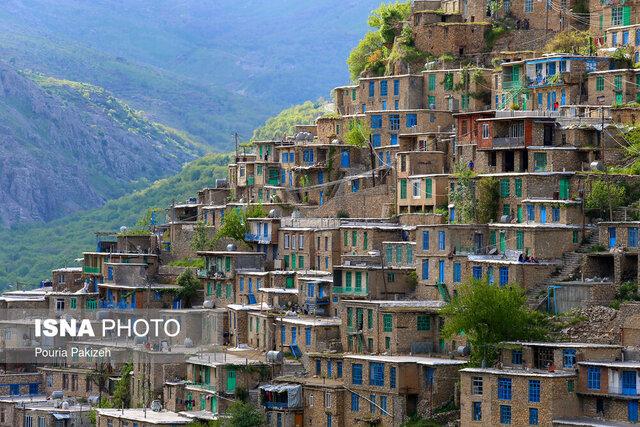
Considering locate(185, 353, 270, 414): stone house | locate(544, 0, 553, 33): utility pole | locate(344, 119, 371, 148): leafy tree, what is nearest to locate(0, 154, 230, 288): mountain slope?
locate(344, 119, 371, 148): leafy tree

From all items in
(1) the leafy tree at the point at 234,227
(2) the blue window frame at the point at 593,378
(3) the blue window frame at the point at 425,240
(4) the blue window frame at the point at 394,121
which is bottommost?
(2) the blue window frame at the point at 593,378

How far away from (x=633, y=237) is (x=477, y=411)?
24.9ft

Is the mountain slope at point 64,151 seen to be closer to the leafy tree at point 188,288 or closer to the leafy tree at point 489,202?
the leafy tree at point 188,288

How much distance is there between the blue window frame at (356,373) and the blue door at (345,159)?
18.1 metres

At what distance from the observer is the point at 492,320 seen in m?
60.1

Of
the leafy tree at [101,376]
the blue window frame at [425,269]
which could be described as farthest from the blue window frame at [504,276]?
the leafy tree at [101,376]

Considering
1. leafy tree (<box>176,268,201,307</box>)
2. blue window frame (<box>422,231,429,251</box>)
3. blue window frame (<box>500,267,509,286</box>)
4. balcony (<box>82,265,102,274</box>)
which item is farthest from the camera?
balcony (<box>82,265,102,274</box>)

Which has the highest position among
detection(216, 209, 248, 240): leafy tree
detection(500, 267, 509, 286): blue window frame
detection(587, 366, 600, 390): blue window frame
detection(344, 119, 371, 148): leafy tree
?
detection(344, 119, 371, 148): leafy tree

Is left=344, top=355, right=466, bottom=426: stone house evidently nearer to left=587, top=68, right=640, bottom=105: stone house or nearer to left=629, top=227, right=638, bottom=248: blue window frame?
left=629, top=227, right=638, bottom=248: blue window frame

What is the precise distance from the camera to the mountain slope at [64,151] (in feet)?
481

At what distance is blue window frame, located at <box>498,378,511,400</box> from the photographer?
57750 millimetres

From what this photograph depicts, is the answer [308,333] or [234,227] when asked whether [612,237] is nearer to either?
[308,333]

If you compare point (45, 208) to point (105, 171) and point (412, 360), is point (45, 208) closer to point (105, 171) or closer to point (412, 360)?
point (105, 171)

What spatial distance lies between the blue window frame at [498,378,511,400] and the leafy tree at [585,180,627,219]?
867 centimetres
